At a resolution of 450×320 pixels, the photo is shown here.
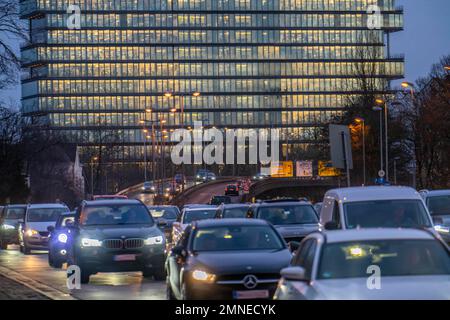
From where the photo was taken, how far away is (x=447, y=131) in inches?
2589

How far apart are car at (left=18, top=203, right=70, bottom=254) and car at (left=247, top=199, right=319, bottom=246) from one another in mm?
13465

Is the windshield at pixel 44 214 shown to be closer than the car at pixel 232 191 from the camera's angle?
Yes

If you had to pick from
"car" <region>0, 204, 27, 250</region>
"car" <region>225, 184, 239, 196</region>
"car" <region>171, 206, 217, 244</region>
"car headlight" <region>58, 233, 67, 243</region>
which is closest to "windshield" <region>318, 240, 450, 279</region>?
"car headlight" <region>58, 233, 67, 243</region>

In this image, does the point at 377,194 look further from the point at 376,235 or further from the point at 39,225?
the point at 39,225

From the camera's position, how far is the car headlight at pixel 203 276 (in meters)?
14.8

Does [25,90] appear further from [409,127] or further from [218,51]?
[409,127]

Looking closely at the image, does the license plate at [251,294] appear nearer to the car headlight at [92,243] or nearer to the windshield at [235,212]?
the car headlight at [92,243]

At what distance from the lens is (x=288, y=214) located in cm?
2561

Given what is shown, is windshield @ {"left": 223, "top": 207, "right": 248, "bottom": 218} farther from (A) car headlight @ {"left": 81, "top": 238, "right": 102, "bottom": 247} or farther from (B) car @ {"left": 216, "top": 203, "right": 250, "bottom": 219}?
(A) car headlight @ {"left": 81, "top": 238, "right": 102, "bottom": 247}

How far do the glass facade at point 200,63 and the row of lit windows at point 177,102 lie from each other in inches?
7.0

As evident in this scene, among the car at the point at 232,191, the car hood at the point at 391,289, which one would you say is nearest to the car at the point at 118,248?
the car hood at the point at 391,289

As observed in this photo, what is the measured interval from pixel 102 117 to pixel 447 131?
122659mm

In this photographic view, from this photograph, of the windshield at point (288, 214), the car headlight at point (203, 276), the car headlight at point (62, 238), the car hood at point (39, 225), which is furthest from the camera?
the car hood at point (39, 225)
